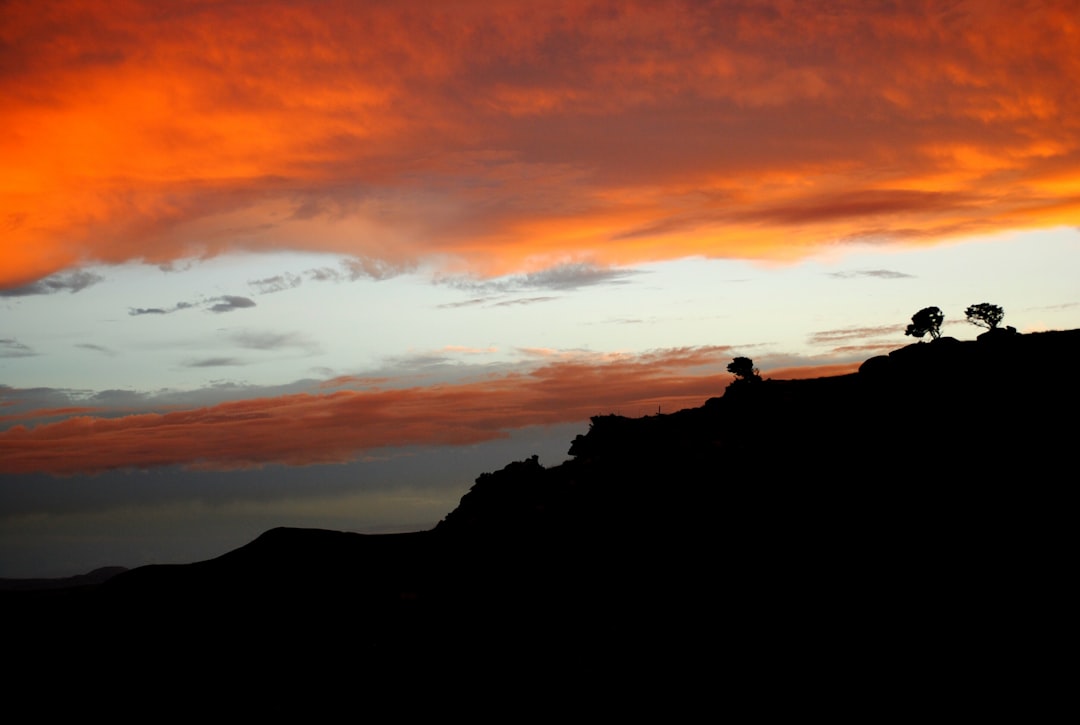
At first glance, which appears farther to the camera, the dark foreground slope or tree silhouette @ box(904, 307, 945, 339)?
tree silhouette @ box(904, 307, 945, 339)

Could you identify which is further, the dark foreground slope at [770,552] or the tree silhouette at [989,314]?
the tree silhouette at [989,314]

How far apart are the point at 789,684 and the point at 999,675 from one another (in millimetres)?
7889

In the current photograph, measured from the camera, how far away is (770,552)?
45000mm

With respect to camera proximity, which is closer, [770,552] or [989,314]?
[770,552]

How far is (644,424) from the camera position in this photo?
71000 millimetres

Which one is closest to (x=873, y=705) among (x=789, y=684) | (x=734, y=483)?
(x=789, y=684)

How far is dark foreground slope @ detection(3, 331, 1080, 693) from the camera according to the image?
1487 inches

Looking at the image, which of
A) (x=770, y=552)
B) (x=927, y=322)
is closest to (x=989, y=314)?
(x=927, y=322)

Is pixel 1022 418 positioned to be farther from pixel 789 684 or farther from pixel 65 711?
pixel 65 711

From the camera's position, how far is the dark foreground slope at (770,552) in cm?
3778

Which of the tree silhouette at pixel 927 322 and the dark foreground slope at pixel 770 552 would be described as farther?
the tree silhouette at pixel 927 322

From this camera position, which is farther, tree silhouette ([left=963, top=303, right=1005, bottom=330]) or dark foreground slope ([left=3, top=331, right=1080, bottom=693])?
tree silhouette ([left=963, top=303, right=1005, bottom=330])

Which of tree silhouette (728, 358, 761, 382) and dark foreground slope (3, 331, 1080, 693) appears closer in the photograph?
dark foreground slope (3, 331, 1080, 693)

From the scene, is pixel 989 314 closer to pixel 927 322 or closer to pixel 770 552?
pixel 927 322
